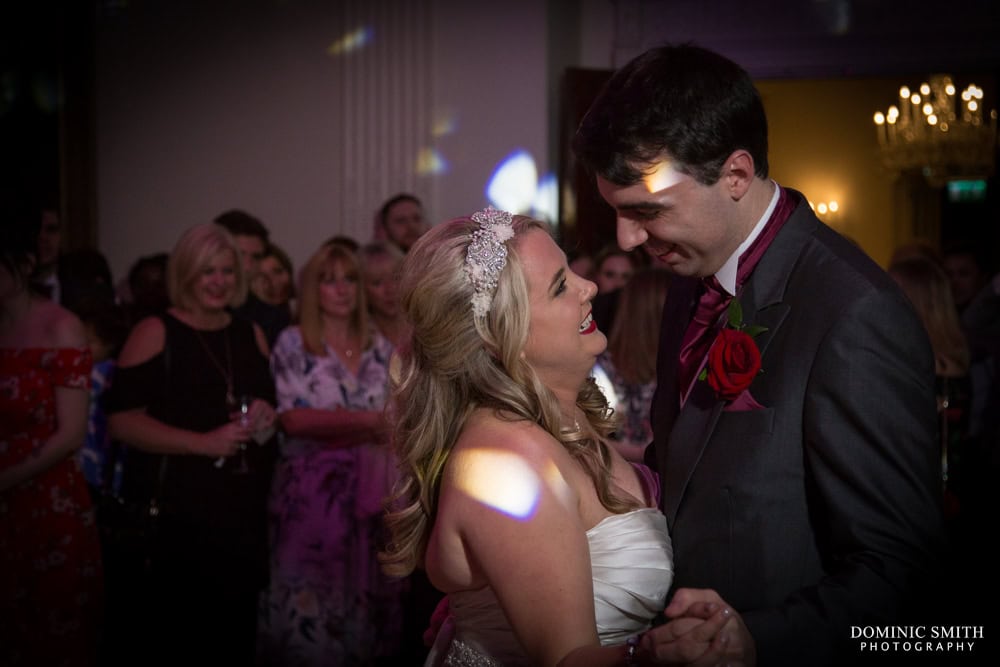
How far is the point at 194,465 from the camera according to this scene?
3898 mm

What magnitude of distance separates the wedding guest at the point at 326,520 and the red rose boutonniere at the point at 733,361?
7.80 ft

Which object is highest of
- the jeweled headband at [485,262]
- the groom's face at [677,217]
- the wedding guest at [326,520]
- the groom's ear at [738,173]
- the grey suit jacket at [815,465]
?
the groom's ear at [738,173]

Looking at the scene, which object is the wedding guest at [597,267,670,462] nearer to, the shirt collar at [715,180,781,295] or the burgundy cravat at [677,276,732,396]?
the burgundy cravat at [677,276,732,396]

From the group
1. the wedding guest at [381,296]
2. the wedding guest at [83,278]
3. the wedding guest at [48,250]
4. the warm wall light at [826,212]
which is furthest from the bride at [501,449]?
the warm wall light at [826,212]

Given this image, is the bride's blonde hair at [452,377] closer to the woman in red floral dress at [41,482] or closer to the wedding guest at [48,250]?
the woman in red floral dress at [41,482]

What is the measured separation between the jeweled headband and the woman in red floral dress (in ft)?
6.48

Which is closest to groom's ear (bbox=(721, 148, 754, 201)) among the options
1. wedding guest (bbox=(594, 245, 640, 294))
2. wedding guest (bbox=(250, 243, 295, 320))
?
wedding guest (bbox=(594, 245, 640, 294))

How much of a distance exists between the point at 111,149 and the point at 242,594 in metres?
4.43

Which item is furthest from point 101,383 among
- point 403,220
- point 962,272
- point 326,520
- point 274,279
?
point 962,272

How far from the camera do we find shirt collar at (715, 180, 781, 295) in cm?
197

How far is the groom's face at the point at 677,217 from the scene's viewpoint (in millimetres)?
1913

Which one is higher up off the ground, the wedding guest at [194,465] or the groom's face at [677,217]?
the groom's face at [677,217]

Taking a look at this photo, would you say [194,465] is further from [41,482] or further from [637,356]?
[637,356]

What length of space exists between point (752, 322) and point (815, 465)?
1.00 feet
